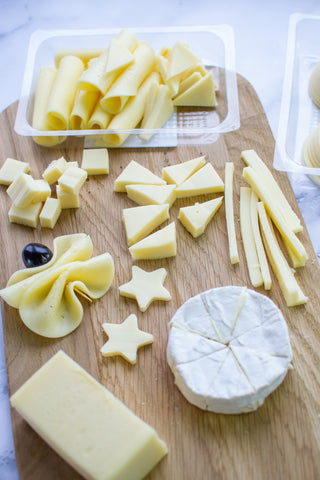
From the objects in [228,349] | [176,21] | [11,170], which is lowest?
[228,349]

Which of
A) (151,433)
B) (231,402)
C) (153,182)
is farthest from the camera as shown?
(153,182)

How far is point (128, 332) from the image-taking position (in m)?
2.39

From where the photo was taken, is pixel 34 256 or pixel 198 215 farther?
pixel 198 215

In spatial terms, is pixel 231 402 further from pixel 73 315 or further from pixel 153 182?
pixel 153 182

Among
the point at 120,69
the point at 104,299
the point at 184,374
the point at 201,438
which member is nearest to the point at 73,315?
the point at 104,299

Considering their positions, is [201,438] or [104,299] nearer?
[201,438]

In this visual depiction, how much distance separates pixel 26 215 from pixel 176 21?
6.95 feet

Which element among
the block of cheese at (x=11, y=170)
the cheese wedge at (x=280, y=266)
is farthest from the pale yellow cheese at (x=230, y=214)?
the block of cheese at (x=11, y=170)

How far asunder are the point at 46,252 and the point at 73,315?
1.27ft

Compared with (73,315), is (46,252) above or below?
above

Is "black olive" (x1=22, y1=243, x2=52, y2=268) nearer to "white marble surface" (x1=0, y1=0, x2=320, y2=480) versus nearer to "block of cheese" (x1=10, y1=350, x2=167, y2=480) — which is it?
"block of cheese" (x1=10, y1=350, x2=167, y2=480)

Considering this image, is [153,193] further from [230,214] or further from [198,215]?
[230,214]

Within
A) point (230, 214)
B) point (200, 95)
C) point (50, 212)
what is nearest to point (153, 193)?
point (230, 214)

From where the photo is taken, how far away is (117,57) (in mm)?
3055
